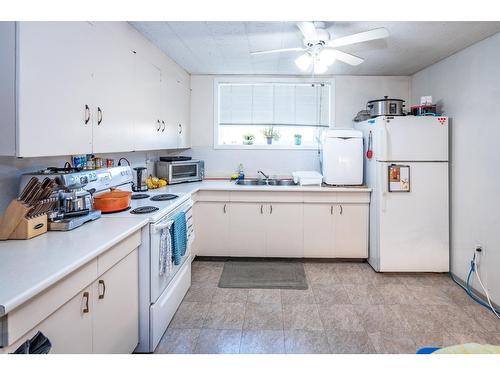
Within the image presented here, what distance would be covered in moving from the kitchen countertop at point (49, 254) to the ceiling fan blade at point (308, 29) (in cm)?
178

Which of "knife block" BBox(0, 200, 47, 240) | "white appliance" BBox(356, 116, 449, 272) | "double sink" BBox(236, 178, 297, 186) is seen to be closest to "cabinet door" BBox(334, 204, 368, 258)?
"white appliance" BBox(356, 116, 449, 272)

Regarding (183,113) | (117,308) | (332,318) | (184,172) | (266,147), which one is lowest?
(332,318)

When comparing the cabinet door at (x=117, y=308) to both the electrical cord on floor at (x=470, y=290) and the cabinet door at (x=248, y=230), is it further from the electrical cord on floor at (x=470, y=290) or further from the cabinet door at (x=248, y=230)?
the electrical cord on floor at (x=470, y=290)

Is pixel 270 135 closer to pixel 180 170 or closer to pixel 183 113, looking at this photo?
pixel 183 113

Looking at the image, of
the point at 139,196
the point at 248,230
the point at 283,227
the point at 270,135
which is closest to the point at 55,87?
the point at 139,196

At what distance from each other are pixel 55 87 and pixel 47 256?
0.90m

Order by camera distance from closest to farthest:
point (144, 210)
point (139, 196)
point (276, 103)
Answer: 1. point (144, 210)
2. point (139, 196)
3. point (276, 103)

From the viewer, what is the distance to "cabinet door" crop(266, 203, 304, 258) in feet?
11.9

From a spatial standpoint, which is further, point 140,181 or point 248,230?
point 248,230

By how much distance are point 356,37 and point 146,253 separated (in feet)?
7.15

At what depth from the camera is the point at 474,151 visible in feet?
9.37

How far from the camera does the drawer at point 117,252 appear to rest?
148cm

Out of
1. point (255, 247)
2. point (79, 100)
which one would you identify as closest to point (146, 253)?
point (79, 100)

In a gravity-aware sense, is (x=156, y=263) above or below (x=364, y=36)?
below
